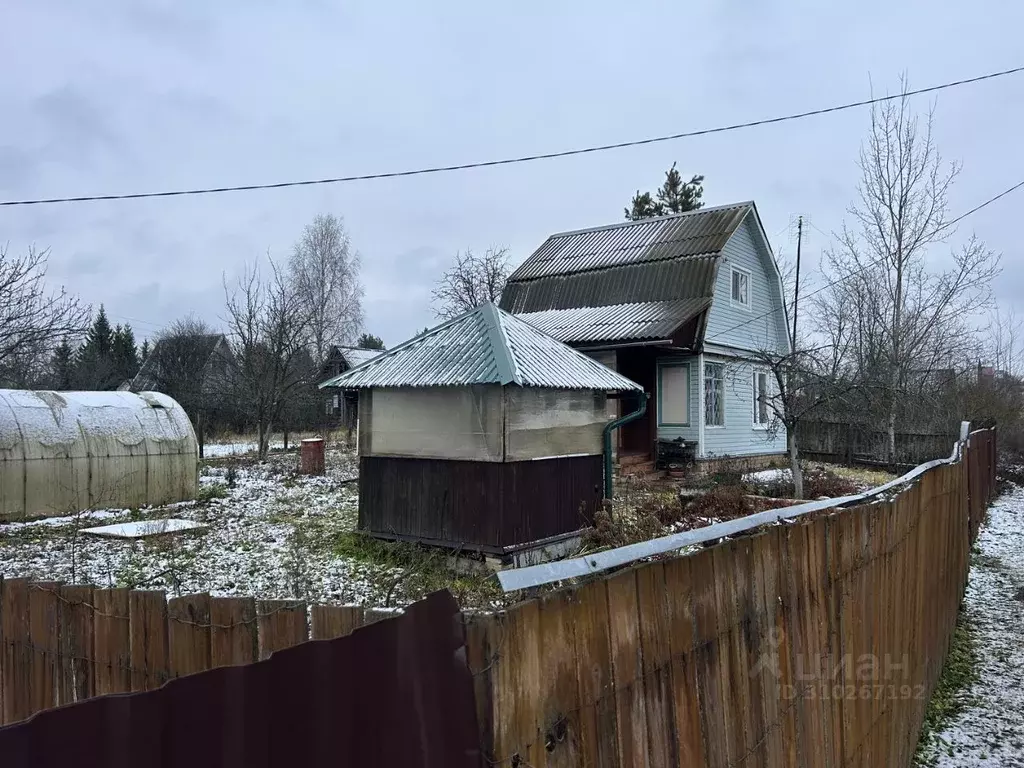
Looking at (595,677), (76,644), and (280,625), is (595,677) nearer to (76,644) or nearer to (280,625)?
(280,625)

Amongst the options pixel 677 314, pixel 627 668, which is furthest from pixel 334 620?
pixel 677 314

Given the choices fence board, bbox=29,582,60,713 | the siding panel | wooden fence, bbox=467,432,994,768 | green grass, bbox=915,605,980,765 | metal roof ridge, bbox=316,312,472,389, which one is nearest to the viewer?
wooden fence, bbox=467,432,994,768

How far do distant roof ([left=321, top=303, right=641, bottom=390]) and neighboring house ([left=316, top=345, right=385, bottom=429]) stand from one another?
62.6 ft

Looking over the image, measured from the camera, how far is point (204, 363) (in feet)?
118

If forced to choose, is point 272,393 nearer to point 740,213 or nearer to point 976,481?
point 740,213

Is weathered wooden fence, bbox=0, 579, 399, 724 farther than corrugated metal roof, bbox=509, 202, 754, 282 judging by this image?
No

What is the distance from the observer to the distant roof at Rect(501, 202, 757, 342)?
17000 mm

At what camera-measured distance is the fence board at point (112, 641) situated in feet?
8.11

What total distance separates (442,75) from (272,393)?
12.9 metres

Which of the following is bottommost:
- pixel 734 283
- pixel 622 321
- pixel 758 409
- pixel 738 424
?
pixel 738 424

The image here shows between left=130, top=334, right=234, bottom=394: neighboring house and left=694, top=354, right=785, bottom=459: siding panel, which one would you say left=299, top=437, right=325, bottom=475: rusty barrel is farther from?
left=130, top=334, right=234, bottom=394: neighboring house

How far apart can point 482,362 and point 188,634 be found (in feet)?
20.2

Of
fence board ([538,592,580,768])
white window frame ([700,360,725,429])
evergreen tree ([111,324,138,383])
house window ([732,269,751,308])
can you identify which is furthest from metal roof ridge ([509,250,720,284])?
evergreen tree ([111,324,138,383])

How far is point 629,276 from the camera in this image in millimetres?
18594
